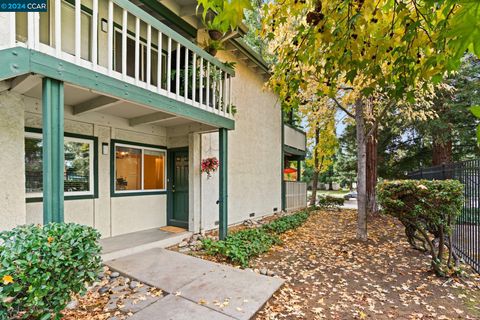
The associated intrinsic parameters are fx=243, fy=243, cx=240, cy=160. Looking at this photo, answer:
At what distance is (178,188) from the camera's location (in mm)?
7012

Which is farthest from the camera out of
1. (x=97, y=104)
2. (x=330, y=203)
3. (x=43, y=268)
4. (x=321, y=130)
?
(x=330, y=203)

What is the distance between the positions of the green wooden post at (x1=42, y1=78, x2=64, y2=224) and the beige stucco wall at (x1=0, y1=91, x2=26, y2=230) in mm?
1298

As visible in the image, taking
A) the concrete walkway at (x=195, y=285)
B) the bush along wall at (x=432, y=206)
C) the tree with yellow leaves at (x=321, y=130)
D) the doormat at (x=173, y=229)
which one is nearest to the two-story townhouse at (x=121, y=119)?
the doormat at (x=173, y=229)

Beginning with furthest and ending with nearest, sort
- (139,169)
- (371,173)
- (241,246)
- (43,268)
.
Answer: (371,173)
(139,169)
(241,246)
(43,268)

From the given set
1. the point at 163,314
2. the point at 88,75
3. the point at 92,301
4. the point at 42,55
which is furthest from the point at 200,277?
the point at 42,55

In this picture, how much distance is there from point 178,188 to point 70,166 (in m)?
2.71

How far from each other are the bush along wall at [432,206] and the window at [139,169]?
559 centimetres

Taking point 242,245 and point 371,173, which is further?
point 371,173

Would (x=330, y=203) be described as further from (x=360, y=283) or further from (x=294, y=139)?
(x=360, y=283)

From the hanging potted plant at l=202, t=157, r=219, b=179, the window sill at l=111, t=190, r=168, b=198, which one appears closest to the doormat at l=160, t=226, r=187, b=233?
the window sill at l=111, t=190, r=168, b=198

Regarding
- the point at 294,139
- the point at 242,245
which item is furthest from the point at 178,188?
the point at 294,139

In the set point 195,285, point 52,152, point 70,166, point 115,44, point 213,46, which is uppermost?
point 213,46

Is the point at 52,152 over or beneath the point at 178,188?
over

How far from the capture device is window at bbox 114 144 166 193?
593cm
